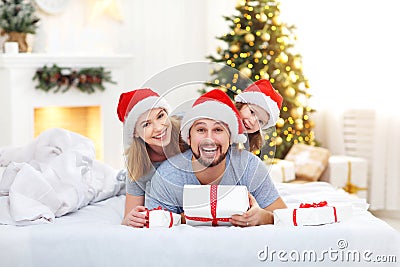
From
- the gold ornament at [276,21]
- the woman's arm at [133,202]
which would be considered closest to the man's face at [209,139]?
the woman's arm at [133,202]

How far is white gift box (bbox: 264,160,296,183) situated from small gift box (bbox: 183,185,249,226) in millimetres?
2016

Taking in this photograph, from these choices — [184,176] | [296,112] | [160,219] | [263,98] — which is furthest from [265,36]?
[160,219]

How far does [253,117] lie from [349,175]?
2423mm

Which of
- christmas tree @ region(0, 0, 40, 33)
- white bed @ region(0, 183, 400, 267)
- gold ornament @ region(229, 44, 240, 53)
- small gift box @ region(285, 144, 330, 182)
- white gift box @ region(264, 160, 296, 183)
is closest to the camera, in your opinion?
white bed @ region(0, 183, 400, 267)

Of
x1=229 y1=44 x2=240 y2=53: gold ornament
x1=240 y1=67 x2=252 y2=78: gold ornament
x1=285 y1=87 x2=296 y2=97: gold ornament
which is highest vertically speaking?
x1=229 y1=44 x2=240 y2=53: gold ornament

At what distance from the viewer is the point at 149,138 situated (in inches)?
88.8

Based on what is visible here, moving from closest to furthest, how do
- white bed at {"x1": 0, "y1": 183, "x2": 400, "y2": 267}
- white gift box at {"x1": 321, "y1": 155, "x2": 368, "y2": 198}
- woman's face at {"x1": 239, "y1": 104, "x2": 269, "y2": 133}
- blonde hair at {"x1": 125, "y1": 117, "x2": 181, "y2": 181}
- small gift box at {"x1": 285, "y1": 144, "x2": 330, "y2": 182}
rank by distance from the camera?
white bed at {"x1": 0, "y1": 183, "x2": 400, "y2": 267} → woman's face at {"x1": 239, "y1": 104, "x2": 269, "y2": 133} → blonde hair at {"x1": 125, "y1": 117, "x2": 181, "y2": 181} → small gift box at {"x1": 285, "y1": 144, "x2": 330, "y2": 182} → white gift box at {"x1": 321, "y1": 155, "x2": 368, "y2": 198}

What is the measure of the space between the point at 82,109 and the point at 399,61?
2446 millimetres

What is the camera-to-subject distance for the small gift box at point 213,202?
6.95ft

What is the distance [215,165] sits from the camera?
7.04 feet

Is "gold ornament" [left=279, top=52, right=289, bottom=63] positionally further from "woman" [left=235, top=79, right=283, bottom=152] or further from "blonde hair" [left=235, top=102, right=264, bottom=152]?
"blonde hair" [left=235, top=102, right=264, bottom=152]

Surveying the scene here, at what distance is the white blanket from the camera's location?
2258 millimetres

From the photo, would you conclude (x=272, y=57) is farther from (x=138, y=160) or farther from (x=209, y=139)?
(x=209, y=139)

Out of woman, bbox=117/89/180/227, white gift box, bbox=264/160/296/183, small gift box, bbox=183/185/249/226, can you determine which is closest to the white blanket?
woman, bbox=117/89/180/227
